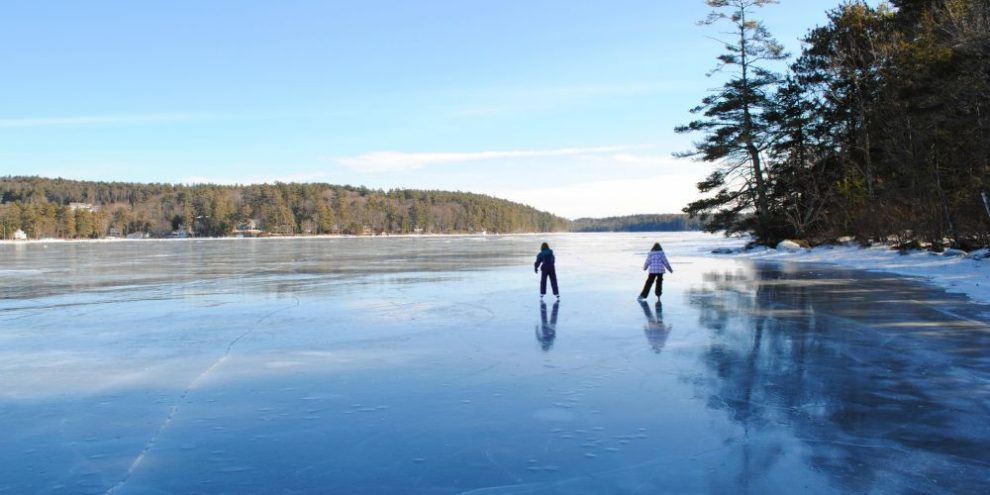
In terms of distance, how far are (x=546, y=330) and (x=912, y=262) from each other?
1787cm

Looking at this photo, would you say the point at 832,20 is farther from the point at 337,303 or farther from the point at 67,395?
the point at 67,395

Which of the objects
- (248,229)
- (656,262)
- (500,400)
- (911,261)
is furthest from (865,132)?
(248,229)

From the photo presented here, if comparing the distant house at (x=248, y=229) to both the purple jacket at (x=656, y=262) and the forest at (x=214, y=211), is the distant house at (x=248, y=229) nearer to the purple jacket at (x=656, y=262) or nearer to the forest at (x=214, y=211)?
the forest at (x=214, y=211)

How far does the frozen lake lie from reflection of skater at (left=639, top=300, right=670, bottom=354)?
94 mm

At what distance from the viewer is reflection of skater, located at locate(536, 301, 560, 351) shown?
810 cm

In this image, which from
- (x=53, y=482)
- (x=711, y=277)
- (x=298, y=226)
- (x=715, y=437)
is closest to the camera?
(x=53, y=482)


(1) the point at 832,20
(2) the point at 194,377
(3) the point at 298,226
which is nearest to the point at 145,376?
(2) the point at 194,377

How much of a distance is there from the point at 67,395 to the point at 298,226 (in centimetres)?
14688

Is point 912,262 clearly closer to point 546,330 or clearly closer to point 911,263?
point 911,263

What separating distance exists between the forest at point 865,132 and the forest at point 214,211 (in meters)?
119

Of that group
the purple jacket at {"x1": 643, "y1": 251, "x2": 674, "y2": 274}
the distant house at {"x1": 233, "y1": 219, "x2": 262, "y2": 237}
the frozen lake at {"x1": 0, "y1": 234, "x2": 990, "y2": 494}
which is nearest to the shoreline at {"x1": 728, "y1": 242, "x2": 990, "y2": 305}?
the frozen lake at {"x1": 0, "y1": 234, "x2": 990, "y2": 494}

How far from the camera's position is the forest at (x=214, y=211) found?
118875 mm

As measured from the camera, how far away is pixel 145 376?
256 inches

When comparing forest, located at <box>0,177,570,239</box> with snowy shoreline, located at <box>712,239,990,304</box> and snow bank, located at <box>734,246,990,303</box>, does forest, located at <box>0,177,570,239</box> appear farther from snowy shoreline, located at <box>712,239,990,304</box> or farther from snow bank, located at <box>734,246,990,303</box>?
snow bank, located at <box>734,246,990,303</box>
